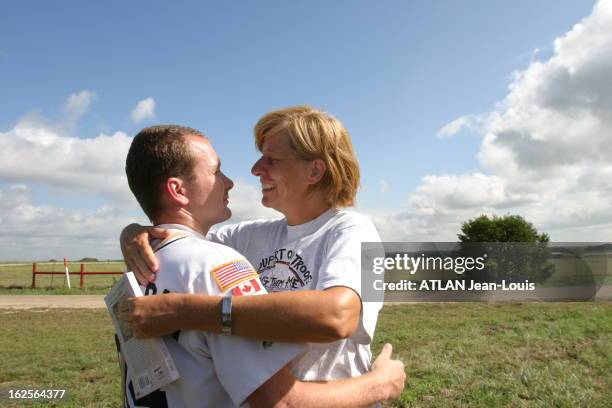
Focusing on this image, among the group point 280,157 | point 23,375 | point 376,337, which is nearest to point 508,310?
point 376,337

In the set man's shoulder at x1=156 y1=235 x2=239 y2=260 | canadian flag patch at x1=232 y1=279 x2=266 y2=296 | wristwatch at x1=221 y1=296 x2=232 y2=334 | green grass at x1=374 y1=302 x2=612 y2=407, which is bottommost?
green grass at x1=374 y1=302 x2=612 y2=407

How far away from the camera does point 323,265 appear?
1840mm

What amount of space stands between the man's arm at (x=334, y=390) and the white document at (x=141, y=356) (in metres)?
0.29

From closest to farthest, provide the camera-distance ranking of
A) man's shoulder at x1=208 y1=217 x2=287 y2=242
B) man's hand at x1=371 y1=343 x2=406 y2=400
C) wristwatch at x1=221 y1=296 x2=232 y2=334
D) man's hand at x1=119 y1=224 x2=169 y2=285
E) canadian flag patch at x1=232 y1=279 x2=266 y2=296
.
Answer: wristwatch at x1=221 y1=296 x2=232 y2=334, canadian flag patch at x1=232 y1=279 x2=266 y2=296, man's hand at x1=119 y1=224 x2=169 y2=285, man's hand at x1=371 y1=343 x2=406 y2=400, man's shoulder at x1=208 y1=217 x2=287 y2=242

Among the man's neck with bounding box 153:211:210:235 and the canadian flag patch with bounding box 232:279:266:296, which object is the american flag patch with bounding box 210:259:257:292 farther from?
the man's neck with bounding box 153:211:210:235

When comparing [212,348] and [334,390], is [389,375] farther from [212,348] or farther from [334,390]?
[212,348]

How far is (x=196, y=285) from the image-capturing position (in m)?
1.62

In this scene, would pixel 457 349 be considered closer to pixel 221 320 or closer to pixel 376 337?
pixel 376 337

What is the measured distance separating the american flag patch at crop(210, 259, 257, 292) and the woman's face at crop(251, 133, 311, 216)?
640 millimetres

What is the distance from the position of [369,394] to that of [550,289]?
19.7 meters

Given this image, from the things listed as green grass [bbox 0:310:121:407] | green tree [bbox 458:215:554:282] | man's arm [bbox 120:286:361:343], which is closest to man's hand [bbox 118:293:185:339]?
man's arm [bbox 120:286:361:343]

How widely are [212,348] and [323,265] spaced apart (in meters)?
0.51

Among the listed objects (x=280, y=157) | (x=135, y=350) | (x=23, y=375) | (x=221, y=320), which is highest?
(x=280, y=157)

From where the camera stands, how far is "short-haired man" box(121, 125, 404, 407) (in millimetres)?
1535
